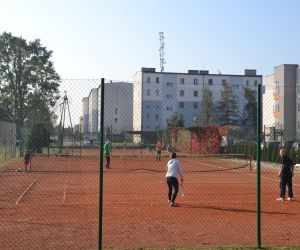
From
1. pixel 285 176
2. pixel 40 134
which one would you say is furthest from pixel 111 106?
pixel 285 176

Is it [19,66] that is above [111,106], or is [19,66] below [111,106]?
above

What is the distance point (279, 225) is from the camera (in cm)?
1195

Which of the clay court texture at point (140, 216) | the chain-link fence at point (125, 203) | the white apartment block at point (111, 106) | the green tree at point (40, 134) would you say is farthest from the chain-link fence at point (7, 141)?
the white apartment block at point (111, 106)

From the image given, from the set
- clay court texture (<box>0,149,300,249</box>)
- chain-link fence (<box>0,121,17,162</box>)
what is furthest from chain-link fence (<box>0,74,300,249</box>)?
chain-link fence (<box>0,121,17,162</box>)

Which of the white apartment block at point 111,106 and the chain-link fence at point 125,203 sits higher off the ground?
the white apartment block at point 111,106

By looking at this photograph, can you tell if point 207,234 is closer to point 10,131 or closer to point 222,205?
point 222,205

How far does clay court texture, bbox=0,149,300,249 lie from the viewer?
32.7 feet

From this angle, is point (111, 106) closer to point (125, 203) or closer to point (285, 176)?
point (125, 203)

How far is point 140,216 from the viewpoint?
1322cm

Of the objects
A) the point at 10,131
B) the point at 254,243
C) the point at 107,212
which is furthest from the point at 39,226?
the point at 10,131

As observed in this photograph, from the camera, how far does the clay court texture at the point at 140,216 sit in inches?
393

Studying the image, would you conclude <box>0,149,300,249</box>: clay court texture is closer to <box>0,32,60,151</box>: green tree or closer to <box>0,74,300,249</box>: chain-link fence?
<box>0,74,300,249</box>: chain-link fence

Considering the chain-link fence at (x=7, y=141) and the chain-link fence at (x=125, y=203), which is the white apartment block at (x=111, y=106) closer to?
the chain-link fence at (x=125, y=203)

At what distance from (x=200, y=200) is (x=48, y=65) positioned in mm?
48298
